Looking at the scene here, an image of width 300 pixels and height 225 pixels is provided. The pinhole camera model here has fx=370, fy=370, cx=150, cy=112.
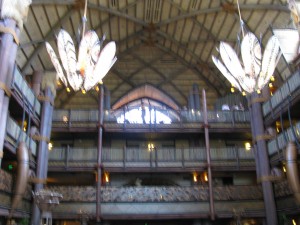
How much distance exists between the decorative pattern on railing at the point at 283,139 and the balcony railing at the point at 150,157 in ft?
11.8

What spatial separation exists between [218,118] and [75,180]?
41.9 feet

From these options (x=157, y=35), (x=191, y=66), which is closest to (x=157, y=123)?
(x=157, y=35)

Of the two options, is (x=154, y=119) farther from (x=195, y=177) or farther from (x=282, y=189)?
(x=282, y=189)

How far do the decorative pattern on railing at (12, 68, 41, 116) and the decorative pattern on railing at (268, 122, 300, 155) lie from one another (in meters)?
15.6

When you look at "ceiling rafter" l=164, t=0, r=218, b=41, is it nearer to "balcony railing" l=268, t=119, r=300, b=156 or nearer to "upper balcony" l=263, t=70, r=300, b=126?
"upper balcony" l=263, t=70, r=300, b=126

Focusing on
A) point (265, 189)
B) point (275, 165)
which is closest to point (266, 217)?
point (265, 189)

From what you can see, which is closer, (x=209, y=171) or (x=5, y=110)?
(x=5, y=110)

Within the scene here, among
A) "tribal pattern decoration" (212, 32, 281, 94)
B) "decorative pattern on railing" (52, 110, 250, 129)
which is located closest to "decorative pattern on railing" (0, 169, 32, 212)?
"decorative pattern on railing" (52, 110, 250, 129)

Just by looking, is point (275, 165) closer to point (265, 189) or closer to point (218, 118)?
point (265, 189)

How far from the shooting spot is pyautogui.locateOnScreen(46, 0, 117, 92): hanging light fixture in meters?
15.0

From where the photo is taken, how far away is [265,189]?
2392cm

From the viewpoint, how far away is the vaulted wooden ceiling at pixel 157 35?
25.9m

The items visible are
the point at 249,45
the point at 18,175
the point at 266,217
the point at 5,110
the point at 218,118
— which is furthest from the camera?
the point at 218,118

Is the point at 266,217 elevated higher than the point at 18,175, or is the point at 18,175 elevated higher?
the point at 18,175
